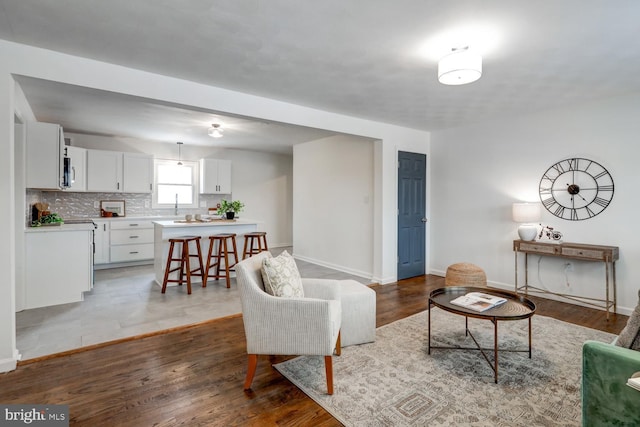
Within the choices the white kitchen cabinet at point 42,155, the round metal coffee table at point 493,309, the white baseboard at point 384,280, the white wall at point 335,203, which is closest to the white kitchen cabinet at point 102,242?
the white kitchen cabinet at point 42,155

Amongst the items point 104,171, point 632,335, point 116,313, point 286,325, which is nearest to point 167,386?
point 286,325

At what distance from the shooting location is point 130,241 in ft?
19.2

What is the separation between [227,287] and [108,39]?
3182 millimetres

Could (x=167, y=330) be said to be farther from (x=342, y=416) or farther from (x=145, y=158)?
(x=145, y=158)

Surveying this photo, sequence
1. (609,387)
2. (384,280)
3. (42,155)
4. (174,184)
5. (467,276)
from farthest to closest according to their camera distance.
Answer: (174,184) → (384,280) → (467,276) → (42,155) → (609,387)

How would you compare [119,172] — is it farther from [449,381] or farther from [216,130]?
[449,381]

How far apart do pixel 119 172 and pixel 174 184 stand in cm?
110

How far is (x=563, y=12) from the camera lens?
2000mm

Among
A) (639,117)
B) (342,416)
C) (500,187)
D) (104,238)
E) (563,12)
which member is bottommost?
(342,416)

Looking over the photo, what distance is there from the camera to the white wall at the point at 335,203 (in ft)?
17.3

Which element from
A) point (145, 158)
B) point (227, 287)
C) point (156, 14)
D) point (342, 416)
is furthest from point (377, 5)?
point (145, 158)

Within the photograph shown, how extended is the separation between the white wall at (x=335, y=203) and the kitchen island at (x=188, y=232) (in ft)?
Answer: 4.84

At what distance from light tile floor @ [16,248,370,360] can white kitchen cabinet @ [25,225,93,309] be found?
0.50 feet

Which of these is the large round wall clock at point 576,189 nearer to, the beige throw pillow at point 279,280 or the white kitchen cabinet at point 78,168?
the beige throw pillow at point 279,280
